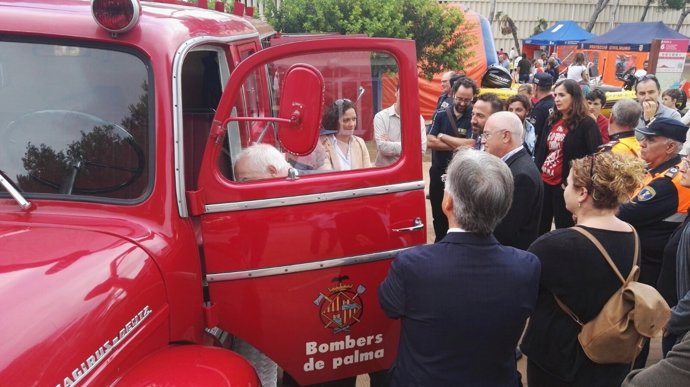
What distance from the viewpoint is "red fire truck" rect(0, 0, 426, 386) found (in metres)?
1.62

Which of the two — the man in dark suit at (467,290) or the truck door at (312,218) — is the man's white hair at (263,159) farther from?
the man in dark suit at (467,290)

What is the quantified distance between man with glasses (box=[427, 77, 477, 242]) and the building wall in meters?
27.4

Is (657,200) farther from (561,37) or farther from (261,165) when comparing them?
(561,37)

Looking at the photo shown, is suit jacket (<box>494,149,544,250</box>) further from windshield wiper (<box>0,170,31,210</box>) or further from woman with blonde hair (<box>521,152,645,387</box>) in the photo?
windshield wiper (<box>0,170,31,210</box>)

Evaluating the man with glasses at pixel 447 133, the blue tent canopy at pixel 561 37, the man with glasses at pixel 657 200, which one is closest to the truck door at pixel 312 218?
the man with glasses at pixel 657 200

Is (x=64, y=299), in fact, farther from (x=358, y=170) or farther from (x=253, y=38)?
(x=253, y=38)

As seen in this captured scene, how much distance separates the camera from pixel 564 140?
4699mm

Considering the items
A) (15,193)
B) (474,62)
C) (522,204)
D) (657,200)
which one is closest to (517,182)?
(522,204)

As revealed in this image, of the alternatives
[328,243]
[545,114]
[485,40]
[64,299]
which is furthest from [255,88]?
[485,40]

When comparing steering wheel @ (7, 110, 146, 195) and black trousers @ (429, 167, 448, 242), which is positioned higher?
steering wheel @ (7, 110, 146, 195)

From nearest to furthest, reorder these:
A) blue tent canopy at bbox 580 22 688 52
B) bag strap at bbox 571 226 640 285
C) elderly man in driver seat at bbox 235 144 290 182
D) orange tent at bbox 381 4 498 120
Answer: bag strap at bbox 571 226 640 285 → elderly man in driver seat at bbox 235 144 290 182 → orange tent at bbox 381 4 498 120 → blue tent canopy at bbox 580 22 688 52

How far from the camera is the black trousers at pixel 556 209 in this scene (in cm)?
482

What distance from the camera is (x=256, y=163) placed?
90.9 inches

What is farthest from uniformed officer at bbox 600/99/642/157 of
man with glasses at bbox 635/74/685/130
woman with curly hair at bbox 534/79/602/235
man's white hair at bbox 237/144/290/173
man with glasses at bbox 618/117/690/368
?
man's white hair at bbox 237/144/290/173
